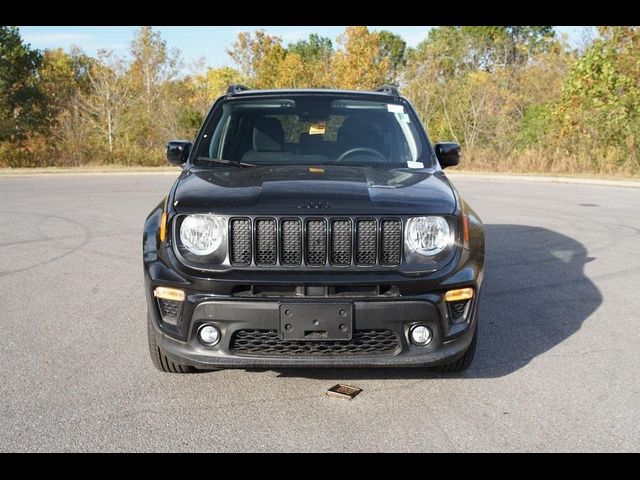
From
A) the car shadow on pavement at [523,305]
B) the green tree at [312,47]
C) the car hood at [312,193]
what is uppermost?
the green tree at [312,47]

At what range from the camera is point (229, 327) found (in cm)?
373

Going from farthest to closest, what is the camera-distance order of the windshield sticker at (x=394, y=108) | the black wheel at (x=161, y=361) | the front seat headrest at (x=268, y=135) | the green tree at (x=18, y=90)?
the green tree at (x=18, y=90) → the windshield sticker at (x=394, y=108) → the front seat headrest at (x=268, y=135) → the black wheel at (x=161, y=361)

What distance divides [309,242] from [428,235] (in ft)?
2.22

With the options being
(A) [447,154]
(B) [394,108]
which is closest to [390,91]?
(B) [394,108]

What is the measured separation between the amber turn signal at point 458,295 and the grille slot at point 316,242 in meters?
0.71

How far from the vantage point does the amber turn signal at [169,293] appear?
12.5 feet

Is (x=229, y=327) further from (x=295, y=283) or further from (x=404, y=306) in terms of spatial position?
(x=404, y=306)

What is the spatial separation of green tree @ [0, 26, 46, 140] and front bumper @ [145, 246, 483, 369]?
30.9 meters

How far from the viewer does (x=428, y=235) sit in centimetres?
393

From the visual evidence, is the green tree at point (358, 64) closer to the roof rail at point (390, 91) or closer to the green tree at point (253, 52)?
the green tree at point (253, 52)

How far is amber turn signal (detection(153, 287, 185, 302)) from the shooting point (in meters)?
3.82

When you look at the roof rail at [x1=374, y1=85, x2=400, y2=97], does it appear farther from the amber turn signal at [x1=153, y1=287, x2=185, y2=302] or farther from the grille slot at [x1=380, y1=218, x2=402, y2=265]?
the amber turn signal at [x1=153, y1=287, x2=185, y2=302]

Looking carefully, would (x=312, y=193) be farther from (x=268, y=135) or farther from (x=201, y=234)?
(x=268, y=135)

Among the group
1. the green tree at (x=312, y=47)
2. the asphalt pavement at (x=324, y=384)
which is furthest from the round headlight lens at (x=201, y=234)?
the green tree at (x=312, y=47)
